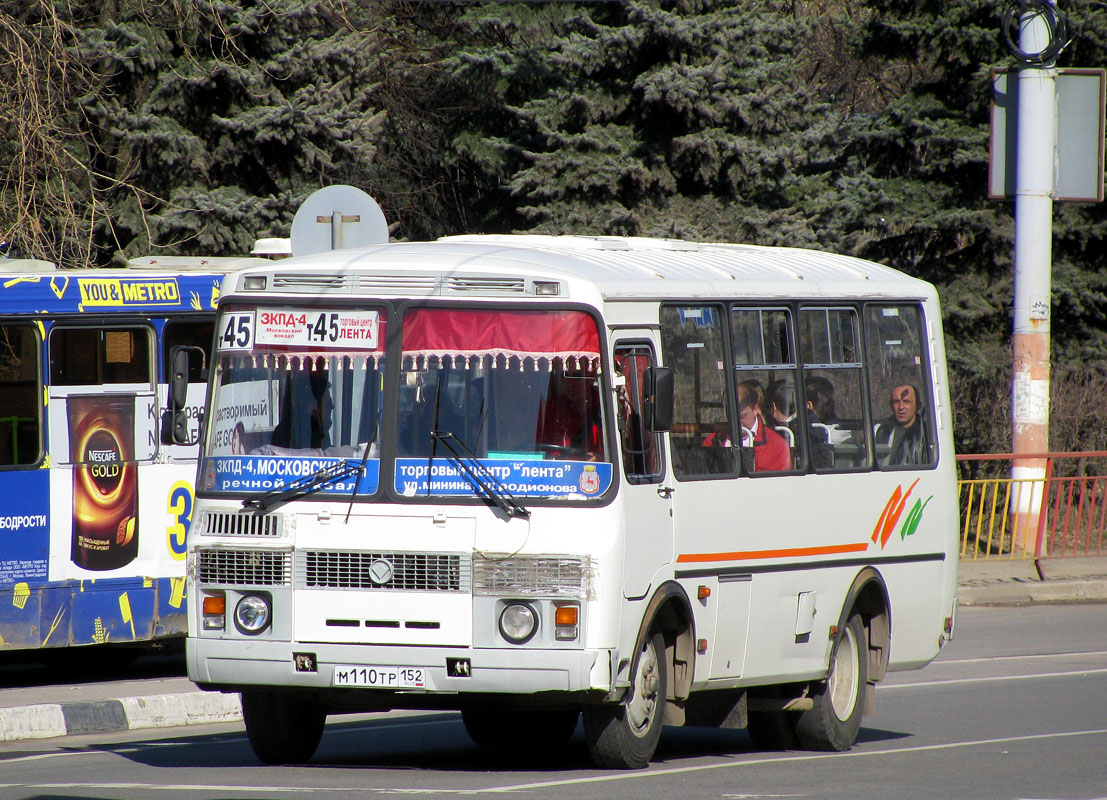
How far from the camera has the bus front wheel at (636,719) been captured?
825 cm

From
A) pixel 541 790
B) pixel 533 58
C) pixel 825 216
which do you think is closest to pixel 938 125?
pixel 825 216

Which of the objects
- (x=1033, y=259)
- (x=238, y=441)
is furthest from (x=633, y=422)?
(x=1033, y=259)

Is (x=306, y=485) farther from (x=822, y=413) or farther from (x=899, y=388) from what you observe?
(x=899, y=388)

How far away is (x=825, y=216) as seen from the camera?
24.3m

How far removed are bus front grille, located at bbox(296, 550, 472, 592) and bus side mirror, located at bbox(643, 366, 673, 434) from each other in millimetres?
1092

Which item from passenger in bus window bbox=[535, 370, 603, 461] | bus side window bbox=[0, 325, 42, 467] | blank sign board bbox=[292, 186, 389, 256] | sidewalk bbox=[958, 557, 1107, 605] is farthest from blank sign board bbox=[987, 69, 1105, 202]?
passenger in bus window bbox=[535, 370, 603, 461]

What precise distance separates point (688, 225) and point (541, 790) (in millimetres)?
16196

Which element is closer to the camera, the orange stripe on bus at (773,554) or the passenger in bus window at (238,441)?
the passenger in bus window at (238,441)

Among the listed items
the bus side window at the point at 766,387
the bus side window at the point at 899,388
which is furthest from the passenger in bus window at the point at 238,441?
the bus side window at the point at 899,388

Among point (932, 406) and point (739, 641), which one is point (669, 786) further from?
point (932, 406)

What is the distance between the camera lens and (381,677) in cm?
792

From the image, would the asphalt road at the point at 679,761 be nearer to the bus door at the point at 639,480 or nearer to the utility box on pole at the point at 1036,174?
the bus door at the point at 639,480

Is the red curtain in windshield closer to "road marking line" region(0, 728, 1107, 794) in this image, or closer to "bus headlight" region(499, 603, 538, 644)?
"bus headlight" region(499, 603, 538, 644)

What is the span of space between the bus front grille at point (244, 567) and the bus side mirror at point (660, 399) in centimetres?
180
